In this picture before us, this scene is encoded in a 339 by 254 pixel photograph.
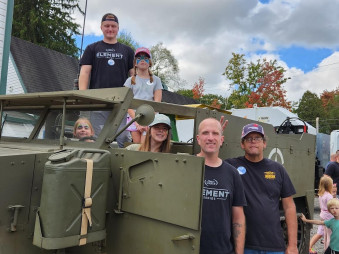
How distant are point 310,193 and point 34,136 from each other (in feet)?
13.4

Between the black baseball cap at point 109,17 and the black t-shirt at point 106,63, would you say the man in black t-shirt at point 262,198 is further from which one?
the black baseball cap at point 109,17

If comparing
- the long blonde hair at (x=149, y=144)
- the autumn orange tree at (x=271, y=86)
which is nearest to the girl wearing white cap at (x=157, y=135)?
the long blonde hair at (x=149, y=144)

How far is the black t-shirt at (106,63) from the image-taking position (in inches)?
190

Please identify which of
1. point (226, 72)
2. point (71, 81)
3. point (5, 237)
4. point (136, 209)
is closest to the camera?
point (5, 237)

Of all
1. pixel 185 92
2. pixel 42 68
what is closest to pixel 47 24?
pixel 42 68

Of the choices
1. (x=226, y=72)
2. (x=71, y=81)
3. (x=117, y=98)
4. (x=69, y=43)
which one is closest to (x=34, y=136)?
(x=117, y=98)

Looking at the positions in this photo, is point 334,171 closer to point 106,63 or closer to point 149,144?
point 106,63

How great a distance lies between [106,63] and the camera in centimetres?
483

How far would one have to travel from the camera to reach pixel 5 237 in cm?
267

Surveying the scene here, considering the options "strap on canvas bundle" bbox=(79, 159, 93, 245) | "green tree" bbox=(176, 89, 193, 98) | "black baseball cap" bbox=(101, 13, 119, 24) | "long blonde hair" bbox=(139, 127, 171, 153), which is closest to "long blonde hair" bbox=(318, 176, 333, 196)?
"long blonde hair" bbox=(139, 127, 171, 153)

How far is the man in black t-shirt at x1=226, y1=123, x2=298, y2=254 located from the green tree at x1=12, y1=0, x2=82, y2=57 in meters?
25.4

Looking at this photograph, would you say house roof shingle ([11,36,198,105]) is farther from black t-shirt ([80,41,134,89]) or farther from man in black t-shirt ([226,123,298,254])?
man in black t-shirt ([226,123,298,254])

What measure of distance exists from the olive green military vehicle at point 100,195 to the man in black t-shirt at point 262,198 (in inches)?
31.3

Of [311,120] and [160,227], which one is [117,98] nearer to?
[160,227]
